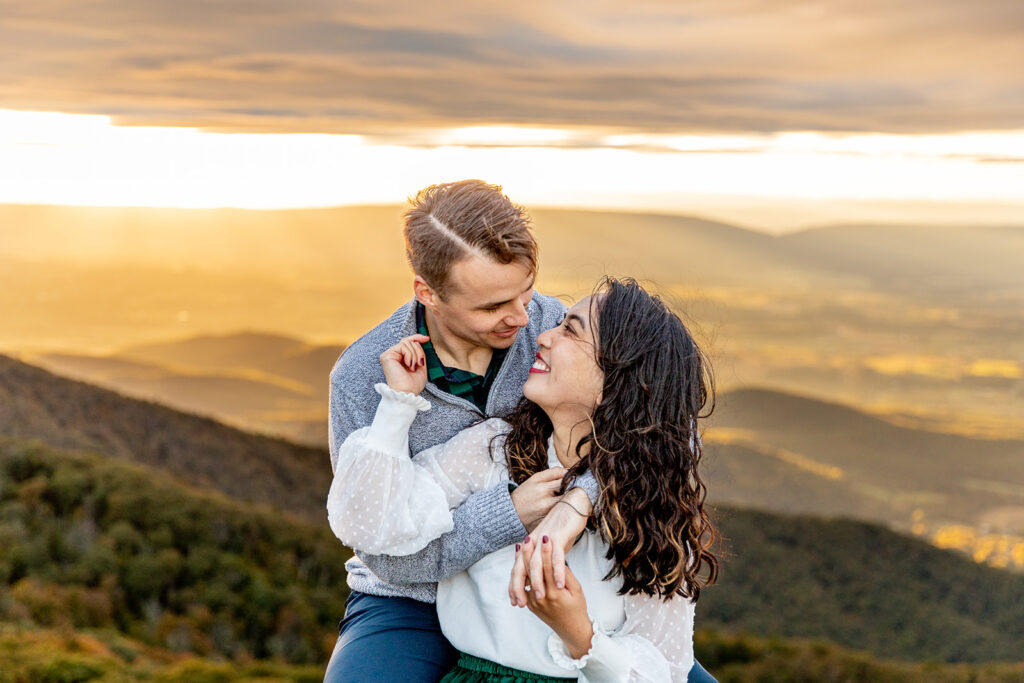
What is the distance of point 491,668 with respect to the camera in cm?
263

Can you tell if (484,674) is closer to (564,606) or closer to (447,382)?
(564,606)

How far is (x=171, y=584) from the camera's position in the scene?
31.0ft

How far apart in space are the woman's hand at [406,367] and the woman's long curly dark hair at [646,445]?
1.64 ft

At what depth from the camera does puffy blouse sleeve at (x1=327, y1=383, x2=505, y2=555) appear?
7.91 ft

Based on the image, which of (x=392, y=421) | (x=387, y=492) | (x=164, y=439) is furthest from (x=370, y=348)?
(x=164, y=439)

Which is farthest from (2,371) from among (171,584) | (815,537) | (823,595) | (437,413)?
(815,537)

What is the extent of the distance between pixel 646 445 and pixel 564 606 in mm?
518

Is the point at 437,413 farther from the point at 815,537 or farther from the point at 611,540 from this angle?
the point at 815,537

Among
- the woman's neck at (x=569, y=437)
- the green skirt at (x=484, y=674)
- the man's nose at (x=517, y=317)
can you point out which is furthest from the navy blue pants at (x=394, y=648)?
the man's nose at (x=517, y=317)

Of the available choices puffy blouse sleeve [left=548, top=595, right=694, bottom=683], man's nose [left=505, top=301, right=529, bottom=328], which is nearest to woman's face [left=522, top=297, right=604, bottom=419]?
man's nose [left=505, top=301, right=529, bottom=328]

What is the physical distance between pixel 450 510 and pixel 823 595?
20.9 m

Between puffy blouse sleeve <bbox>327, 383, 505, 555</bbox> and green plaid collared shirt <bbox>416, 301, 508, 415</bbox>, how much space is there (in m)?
0.48

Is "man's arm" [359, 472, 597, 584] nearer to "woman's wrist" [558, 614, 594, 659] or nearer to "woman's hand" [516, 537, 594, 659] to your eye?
"woman's hand" [516, 537, 594, 659]

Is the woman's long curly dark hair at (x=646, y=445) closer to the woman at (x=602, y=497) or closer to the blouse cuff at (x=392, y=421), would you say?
the woman at (x=602, y=497)
